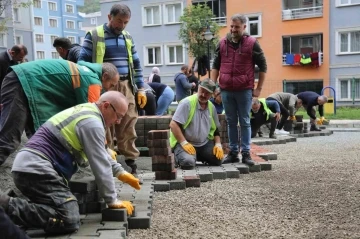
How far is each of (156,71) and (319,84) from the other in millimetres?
16714

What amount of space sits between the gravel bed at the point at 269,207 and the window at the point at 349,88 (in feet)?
65.6

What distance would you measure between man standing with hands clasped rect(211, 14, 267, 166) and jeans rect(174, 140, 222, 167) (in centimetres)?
38

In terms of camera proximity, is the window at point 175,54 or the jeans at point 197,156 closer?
the jeans at point 197,156

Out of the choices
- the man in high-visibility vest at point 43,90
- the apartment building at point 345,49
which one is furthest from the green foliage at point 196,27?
the man in high-visibility vest at point 43,90

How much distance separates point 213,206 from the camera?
4215mm

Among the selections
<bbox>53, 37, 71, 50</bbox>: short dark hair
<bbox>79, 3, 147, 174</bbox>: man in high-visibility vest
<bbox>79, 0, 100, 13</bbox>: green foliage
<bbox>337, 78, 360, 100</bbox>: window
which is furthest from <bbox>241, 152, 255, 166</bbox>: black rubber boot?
<bbox>79, 0, 100, 13</bbox>: green foliage

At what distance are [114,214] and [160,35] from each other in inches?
1113

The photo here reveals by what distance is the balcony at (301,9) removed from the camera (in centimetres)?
2621

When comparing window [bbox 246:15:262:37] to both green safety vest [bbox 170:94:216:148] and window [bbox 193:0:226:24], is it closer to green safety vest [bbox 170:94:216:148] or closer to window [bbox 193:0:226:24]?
window [bbox 193:0:226:24]

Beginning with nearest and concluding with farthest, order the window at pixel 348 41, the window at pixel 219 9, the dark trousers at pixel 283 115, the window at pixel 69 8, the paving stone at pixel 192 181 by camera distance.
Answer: the paving stone at pixel 192 181, the dark trousers at pixel 283 115, the window at pixel 348 41, the window at pixel 219 9, the window at pixel 69 8

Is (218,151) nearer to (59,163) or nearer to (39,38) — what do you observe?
(59,163)

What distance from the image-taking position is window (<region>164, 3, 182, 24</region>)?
30.5 metres

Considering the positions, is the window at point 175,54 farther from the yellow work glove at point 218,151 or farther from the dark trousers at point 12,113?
the dark trousers at point 12,113

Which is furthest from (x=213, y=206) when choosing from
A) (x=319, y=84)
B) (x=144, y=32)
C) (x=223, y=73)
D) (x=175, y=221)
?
(x=144, y=32)
